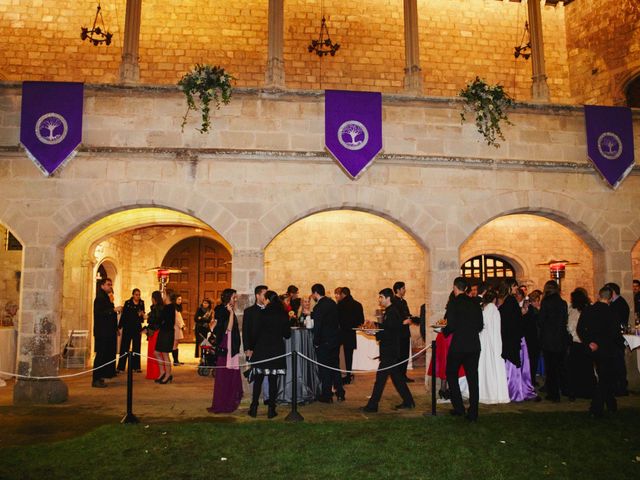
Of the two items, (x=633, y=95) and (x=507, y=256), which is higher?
(x=633, y=95)

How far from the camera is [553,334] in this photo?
23.6 feet

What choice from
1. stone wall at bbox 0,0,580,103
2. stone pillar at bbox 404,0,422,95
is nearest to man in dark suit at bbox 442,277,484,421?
stone pillar at bbox 404,0,422,95

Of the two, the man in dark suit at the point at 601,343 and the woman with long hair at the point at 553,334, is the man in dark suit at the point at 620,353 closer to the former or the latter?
the woman with long hair at the point at 553,334

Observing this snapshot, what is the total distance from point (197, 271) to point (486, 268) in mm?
7604

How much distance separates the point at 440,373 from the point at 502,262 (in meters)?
7.67

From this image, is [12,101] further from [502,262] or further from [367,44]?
[502,262]

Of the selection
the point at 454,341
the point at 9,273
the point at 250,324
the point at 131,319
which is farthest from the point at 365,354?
the point at 9,273

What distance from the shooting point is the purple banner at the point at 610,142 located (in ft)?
29.1

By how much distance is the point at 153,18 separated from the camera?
42.5 feet

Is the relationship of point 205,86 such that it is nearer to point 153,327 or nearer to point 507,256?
point 153,327

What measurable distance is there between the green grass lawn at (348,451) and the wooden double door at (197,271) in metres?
8.81

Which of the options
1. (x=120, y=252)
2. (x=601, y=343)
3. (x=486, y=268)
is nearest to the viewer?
(x=601, y=343)

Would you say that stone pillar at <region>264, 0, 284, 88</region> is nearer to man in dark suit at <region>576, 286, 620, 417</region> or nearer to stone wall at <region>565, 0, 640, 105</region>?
man in dark suit at <region>576, 286, 620, 417</region>

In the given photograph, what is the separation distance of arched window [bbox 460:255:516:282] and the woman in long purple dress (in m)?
8.45
